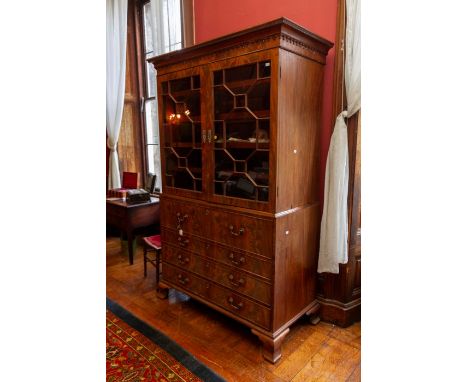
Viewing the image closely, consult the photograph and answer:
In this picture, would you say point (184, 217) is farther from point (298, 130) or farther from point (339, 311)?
point (339, 311)

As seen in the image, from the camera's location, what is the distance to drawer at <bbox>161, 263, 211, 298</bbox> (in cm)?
231

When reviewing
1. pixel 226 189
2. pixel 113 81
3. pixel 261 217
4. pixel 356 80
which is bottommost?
pixel 261 217

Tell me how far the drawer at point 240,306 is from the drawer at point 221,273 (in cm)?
4

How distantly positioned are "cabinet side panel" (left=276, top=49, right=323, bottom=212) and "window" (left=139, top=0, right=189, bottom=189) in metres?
1.52

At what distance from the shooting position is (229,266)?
2113 millimetres

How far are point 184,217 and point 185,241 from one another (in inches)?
7.1

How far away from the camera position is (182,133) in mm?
2367

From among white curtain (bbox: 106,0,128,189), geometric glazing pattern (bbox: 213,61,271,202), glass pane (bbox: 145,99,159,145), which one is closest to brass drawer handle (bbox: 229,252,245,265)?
geometric glazing pattern (bbox: 213,61,271,202)

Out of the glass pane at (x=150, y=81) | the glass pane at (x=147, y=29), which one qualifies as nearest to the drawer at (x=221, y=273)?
the glass pane at (x=150, y=81)

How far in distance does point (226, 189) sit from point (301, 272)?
0.72m

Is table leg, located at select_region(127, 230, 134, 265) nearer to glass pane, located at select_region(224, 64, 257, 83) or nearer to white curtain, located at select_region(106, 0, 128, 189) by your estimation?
white curtain, located at select_region(106, 0, 128, 189)
